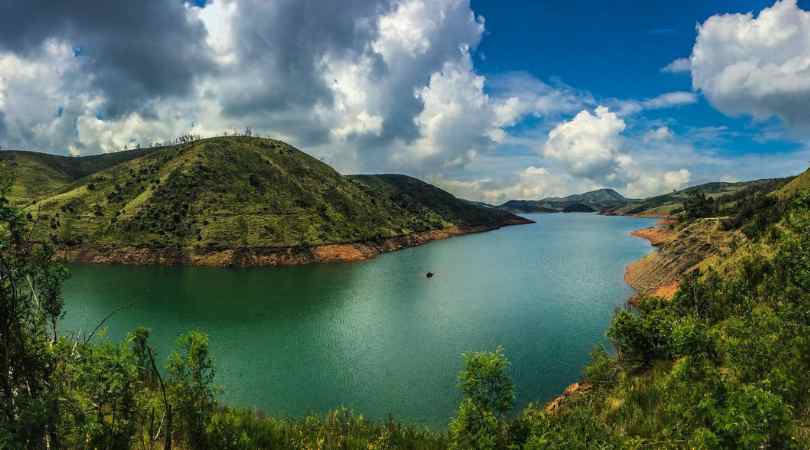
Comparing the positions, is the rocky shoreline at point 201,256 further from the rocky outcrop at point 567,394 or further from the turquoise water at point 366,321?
the rocky outcrop at point 567,394

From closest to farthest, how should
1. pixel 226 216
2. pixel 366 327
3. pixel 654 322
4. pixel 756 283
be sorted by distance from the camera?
pixel 654 322 → pixel 756 283 → pixel 366 327 → pixel 226 216

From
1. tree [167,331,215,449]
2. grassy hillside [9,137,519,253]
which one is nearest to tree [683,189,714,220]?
grassy hillside [9,137,519,253]

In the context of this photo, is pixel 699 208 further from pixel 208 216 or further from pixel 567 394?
pixel 208 216

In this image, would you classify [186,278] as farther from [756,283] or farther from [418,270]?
[756,283]

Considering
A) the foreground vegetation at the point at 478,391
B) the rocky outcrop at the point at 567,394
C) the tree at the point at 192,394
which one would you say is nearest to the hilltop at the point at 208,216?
the rocky outcrop at the point at 567,394

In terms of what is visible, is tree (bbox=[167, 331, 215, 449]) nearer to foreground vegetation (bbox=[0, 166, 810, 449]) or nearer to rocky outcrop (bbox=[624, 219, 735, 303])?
foreground vegetation (bbox=[0, 166, 810, 449])

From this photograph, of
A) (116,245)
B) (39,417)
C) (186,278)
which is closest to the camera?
(39,417)

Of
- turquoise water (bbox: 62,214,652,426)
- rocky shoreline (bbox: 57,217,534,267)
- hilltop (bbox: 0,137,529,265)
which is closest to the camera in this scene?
turquoise water (bbox: 62,214,652,426)

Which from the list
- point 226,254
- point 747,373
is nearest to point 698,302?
point 747,373
